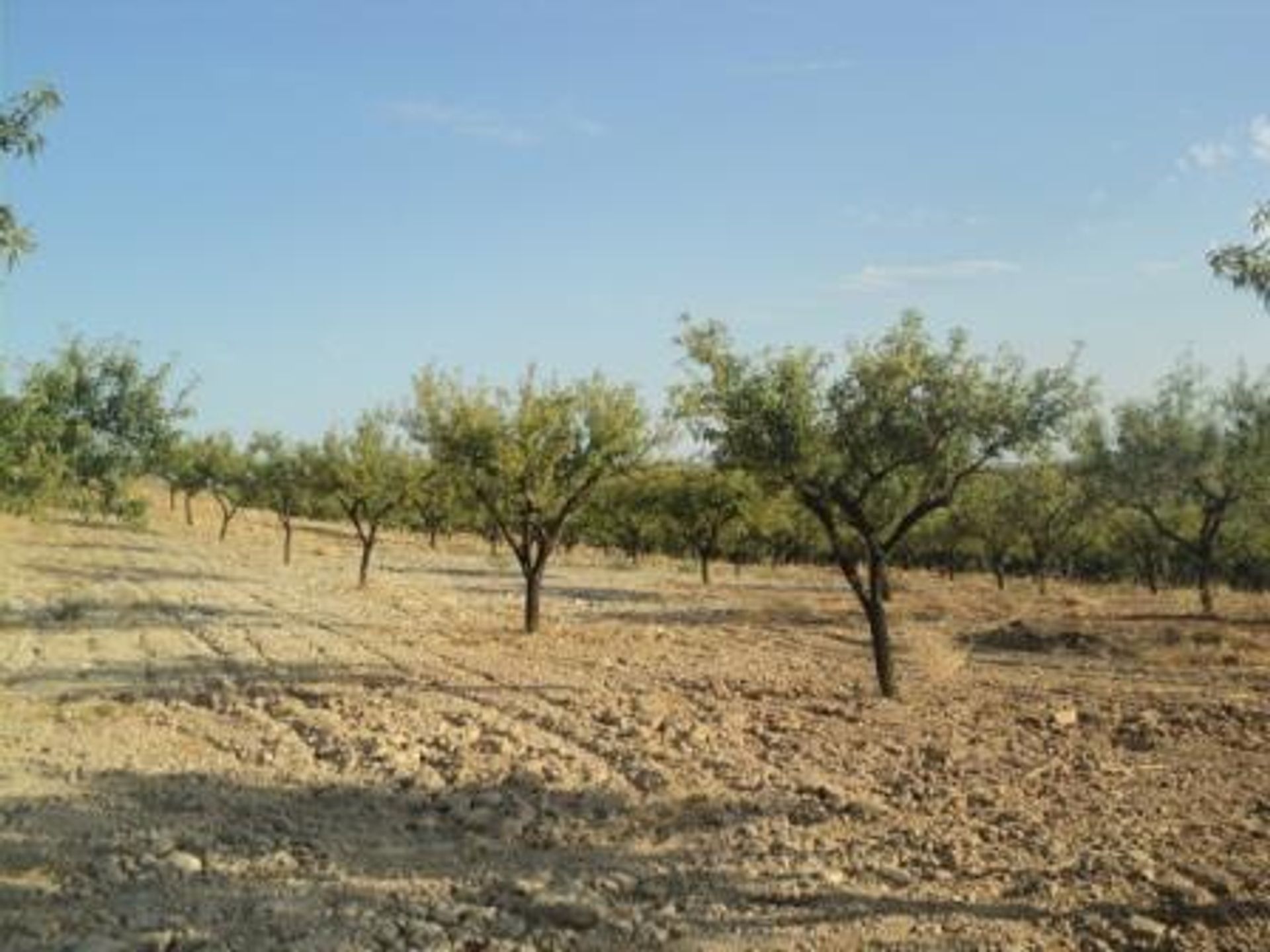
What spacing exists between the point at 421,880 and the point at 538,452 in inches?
707

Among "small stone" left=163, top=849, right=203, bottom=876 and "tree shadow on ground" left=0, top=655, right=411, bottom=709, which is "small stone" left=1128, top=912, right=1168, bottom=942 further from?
"tree shadow on ground" left=0, top=655, right=411, bottom=709

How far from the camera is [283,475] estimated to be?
58500 mm

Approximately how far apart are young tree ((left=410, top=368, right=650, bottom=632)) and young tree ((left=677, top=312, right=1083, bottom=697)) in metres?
8.59

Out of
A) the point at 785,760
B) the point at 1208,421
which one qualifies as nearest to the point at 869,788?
the point at 785,760

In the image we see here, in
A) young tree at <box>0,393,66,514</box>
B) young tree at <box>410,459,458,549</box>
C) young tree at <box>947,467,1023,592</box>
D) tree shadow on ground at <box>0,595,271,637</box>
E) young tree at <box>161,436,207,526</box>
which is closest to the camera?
young tree at <box>0,393,66,514</box>

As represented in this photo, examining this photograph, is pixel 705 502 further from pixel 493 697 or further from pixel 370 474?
pixel 493 697

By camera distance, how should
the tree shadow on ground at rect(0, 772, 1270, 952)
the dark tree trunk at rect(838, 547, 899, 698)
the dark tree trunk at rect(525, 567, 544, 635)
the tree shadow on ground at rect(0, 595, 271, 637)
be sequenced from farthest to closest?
the dark tree trunk at rect(525, 567, 544, 635) → the tree shadow on ground at rect(0, 595, 271, 637) → the dark tree trunk at rect(838, 547, 899, 698) → the tree shadow on ground at rect(0, 772, 1270, 952)

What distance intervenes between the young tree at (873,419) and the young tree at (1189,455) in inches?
749

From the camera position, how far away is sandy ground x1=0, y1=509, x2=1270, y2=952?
9328mm

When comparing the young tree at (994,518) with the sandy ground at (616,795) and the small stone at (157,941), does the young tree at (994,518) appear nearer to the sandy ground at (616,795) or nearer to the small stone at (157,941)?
the sandy ground at (616,795)

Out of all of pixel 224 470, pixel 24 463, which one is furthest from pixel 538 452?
pixel 224 470

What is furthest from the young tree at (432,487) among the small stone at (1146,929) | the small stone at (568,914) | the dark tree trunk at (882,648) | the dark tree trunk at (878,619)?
the small stone at (1146,929)

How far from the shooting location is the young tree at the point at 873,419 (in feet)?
60.6

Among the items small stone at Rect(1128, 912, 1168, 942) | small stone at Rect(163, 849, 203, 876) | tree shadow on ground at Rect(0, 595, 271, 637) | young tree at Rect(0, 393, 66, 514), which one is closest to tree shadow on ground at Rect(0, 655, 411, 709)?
young tree at Rect(0, 393, 66, 514)
